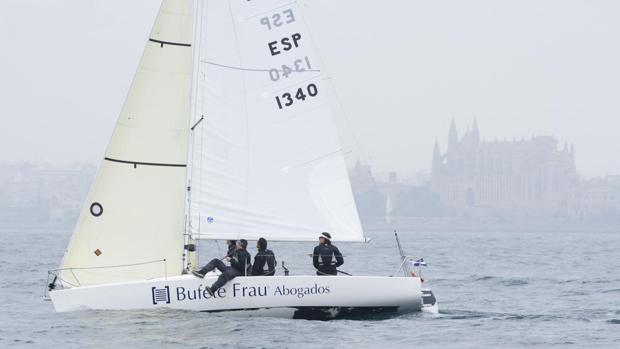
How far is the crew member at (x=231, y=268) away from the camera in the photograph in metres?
16.1

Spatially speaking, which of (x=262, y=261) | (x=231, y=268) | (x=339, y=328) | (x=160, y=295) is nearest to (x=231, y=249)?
(x=262, y=261)

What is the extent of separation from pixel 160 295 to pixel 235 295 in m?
0.93

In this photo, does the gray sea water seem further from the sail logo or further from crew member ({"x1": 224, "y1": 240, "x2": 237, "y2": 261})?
crew member ({"x1": 224, "y1": 240, "x2": 237, "y2": 261})

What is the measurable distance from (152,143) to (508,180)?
182993mm

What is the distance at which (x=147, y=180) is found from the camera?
55.4 feet

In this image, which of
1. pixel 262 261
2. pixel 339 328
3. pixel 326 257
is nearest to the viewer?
pixel 339 328

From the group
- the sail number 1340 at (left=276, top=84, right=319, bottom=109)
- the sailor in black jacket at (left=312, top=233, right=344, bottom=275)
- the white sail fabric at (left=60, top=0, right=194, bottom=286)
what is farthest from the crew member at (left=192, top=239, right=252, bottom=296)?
the sail number 1340 at (left=276, top=84, right=319, bottom=109)

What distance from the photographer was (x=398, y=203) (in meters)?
179

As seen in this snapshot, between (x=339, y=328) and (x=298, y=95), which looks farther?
(x=298, y=95)

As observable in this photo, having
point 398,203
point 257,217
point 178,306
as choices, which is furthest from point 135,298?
point 398,203

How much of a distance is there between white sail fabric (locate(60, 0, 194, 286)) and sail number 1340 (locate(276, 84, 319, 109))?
1.24 metres

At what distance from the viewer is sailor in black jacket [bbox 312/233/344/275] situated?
16.8 meters

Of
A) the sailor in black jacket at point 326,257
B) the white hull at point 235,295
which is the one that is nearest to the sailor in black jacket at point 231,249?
the white hull at point 235,295

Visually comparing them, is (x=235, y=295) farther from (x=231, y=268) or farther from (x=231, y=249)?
(x=231, y=249)
